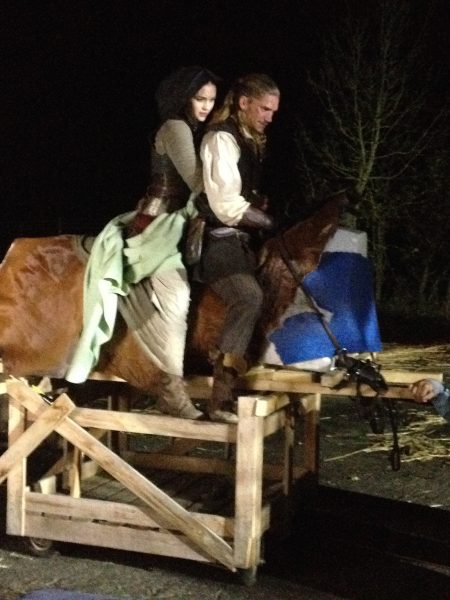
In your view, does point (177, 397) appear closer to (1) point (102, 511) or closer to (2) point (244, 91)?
(1) point (102, 511)

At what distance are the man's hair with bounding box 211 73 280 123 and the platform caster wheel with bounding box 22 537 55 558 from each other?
2751 mm

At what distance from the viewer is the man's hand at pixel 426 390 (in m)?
4.79

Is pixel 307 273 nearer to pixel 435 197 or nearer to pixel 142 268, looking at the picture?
pixel 142 268

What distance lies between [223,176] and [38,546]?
2570 mm

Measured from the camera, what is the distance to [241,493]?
5090 mm

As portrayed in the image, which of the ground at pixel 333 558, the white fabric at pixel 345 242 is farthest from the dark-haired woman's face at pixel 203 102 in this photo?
the ground at pixel 333 558

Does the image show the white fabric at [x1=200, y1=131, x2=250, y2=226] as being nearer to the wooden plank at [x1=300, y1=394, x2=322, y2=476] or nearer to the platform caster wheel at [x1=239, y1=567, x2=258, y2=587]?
the wooden plank at [x1=300, y1=394, x2=322, y2=476]

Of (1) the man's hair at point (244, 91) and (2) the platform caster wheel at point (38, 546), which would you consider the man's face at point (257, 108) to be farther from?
(2) the platform caster wheel at point (38, 546)

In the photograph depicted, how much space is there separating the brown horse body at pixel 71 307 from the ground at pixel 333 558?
1127mm

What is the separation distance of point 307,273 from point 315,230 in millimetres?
250

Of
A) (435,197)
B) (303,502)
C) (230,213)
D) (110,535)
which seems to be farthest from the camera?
(435,197)

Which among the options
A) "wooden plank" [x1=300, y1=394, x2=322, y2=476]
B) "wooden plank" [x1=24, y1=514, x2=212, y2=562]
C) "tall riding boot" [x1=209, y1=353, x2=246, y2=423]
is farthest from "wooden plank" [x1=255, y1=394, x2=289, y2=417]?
"wooden plank" [x1=24, y1=514, x2=212, y2=562]

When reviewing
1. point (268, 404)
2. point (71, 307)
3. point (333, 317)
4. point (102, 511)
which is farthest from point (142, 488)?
point (333, 317)

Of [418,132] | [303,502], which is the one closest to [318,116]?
[418,132]
